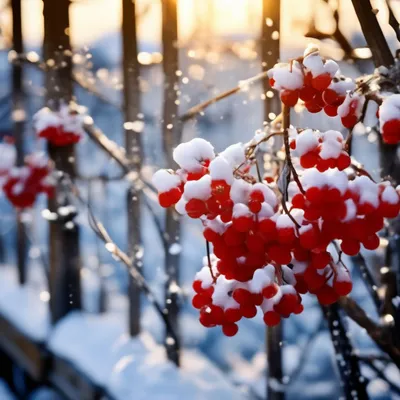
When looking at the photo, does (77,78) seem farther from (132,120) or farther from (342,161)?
(342,161)

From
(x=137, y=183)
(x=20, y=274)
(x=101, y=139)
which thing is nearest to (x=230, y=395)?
(x=137, y=183)

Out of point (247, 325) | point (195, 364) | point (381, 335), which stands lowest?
point (247, 325)

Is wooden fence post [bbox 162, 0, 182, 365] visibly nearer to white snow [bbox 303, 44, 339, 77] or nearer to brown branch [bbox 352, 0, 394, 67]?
brown branch [bbox 352, 0, 394, 67]

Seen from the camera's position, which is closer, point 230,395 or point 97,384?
point 230,395

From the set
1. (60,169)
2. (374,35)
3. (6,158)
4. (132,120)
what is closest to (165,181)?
(374,35)

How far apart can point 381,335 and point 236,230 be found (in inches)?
36.8

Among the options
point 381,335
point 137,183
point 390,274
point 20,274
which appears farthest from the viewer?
point 20,274

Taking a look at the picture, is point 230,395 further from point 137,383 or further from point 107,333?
point 107,333

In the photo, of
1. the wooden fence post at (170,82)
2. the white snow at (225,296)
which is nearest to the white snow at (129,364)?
the wooden fence post at (170,82)

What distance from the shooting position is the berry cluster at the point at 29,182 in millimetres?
3402

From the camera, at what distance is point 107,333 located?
3.17 m

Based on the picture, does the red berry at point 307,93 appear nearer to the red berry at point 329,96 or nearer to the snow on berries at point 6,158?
the red berry at point 329,96

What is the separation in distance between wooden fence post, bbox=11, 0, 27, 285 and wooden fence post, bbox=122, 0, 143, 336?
5.11 feet

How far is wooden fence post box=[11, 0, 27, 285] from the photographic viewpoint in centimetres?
382
